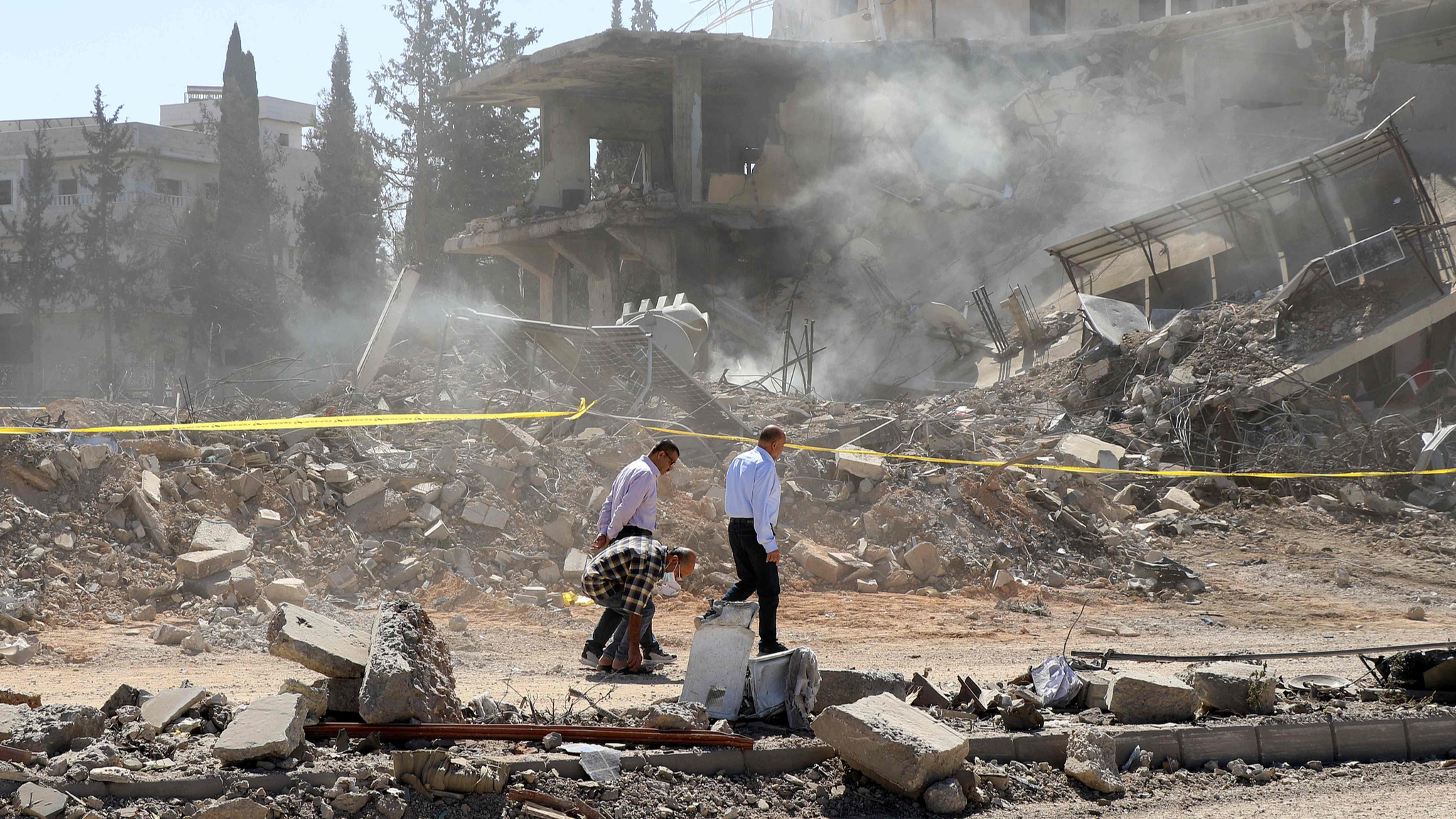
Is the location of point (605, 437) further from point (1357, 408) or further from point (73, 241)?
point (73, 241)

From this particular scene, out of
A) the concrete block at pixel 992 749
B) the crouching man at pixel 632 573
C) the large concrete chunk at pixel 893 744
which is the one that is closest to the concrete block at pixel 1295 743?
the concrete block at pixel 992 749

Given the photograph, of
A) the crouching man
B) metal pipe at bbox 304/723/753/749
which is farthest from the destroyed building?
metal pipe at bbox 304/723/753/749

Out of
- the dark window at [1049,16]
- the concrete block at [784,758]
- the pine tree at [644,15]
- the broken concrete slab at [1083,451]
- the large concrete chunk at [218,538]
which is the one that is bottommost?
the concrete block at [784,758]

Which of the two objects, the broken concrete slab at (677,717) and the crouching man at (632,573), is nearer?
the broken concrete slab at (677,717)

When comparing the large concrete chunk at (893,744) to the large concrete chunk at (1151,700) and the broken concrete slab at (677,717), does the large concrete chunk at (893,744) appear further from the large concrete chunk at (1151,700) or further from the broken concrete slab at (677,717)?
the large concrete chunk at (1151,700)

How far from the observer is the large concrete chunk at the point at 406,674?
4465 mm

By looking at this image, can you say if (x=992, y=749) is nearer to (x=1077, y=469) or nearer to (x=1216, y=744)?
(x=1216, y=744)

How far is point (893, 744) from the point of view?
172 inches

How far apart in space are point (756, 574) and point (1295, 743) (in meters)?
2.73

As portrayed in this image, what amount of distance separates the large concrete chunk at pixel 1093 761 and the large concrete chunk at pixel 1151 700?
0.46 m

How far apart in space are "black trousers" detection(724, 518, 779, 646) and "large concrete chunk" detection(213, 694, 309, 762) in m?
2.40

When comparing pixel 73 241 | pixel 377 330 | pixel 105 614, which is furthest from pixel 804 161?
pixel 73 241

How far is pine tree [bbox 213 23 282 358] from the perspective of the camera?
3831 cm

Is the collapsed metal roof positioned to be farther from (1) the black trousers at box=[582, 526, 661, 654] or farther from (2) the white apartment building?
(2) the white apartment building
